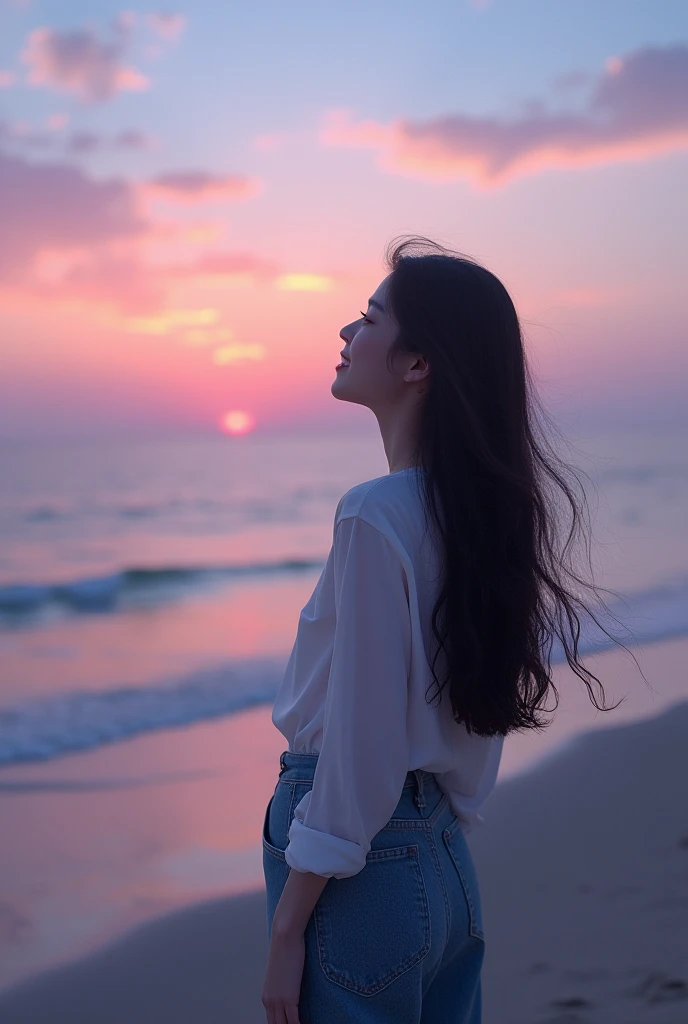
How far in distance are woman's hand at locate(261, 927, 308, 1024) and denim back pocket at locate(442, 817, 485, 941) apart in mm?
324

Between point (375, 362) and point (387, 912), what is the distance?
1.00m

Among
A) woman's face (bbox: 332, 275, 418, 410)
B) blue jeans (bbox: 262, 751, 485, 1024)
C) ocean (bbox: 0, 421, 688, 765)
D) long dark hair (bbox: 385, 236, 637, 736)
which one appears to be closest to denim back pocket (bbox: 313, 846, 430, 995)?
blue jeans (bbox: 262, 751, 485, 1024)

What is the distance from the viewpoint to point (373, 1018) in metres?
1.50

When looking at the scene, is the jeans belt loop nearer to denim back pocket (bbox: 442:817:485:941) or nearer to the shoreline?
denim back pocket (bbox: 442:817:485:941)

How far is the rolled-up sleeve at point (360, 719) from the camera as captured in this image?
1.45m

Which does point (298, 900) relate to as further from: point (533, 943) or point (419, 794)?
point (533, 943)

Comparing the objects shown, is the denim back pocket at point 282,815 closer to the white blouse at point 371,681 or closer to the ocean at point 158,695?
the white blouse at point 371,681

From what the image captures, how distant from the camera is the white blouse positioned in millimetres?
1453

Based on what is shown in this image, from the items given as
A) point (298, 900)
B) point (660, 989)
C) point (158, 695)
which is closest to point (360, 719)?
point (298, 900)

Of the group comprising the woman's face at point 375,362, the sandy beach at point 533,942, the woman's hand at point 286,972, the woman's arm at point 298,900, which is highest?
the woman's face at point 375,362

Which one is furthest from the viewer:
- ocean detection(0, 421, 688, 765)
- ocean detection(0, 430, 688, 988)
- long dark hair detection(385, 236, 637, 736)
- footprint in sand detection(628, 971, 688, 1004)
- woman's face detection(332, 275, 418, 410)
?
ocean detection(0, 421, 688, 765)

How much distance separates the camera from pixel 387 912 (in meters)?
1.52

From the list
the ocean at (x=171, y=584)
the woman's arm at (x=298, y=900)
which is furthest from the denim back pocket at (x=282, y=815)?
the ocean at (x=171, y=584)

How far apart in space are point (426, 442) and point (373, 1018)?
1.00m
